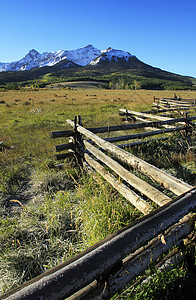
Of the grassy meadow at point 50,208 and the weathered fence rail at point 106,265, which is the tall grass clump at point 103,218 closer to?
the grassy meadow at point 50,208

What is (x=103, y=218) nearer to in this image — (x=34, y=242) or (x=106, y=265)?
(x=34, y=242)

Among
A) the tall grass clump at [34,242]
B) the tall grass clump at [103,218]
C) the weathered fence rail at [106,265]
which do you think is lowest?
the tall grass clump at [34,242]

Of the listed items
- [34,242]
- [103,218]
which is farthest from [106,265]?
[34,242]

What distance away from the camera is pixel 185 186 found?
188 centimetres

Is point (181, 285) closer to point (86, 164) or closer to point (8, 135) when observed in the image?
point (86, 164)

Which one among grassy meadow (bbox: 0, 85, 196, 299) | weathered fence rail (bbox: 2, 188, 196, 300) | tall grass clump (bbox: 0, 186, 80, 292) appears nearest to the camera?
weathered fence rail (bbox: 2, 188, 196, 300)

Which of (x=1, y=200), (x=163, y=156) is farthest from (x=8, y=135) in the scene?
(x=163, y=156)

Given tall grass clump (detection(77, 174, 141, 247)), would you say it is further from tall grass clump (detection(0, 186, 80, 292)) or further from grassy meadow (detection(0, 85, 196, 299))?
tall grass clump (detection(0, 186, 80, 292))

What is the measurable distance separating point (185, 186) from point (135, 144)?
345 centimetres

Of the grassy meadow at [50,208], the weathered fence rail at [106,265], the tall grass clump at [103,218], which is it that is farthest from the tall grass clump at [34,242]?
the weathered fence rail at [106,265]

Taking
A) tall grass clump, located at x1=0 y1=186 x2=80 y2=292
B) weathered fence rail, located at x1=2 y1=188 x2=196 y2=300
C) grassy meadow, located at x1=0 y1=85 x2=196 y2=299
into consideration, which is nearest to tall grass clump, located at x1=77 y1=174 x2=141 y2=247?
grassy meadow, located at x1=0 y1=85 x2=196 y2=299

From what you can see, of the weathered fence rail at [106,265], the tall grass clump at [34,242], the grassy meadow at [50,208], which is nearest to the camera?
the weathered fence rail at [106,265]

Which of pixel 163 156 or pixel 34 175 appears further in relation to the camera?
pixel 163 156

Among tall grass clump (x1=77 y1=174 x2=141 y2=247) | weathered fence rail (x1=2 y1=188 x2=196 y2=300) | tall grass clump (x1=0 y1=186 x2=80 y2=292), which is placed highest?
weathered fence rail (x1=2 y1=188 x2=196 y2=300)
